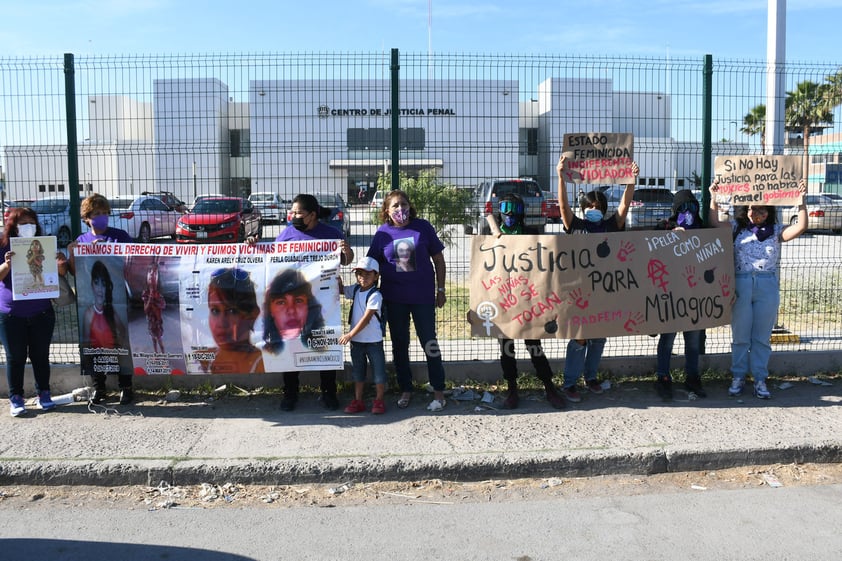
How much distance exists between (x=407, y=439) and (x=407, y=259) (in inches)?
60.1

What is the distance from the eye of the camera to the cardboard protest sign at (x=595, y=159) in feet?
21.2

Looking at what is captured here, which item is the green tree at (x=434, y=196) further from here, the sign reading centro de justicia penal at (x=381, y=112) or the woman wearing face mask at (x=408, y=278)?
the woman wearing face mask at (x=408, y=278)

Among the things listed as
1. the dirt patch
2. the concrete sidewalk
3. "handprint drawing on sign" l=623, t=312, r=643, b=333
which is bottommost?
the dirt patch

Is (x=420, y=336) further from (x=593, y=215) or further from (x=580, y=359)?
(x=593, y=215)

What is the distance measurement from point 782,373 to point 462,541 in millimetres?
4608

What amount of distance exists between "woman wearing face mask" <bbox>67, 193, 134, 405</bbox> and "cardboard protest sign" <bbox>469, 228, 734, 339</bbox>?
3.12 m

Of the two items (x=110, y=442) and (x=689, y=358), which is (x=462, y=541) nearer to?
(x=110, y=442)

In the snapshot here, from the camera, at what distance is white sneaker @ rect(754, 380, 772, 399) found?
6.59 m

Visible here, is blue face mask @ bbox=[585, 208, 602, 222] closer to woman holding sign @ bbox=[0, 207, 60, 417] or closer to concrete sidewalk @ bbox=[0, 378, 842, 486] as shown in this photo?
concrete sidewalk @ bbox=[0, 378, 842, 486]

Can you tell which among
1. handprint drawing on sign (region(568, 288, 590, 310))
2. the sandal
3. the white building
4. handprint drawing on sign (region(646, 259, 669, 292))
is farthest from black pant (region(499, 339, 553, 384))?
the white building

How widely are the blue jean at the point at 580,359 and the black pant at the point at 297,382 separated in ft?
6.91

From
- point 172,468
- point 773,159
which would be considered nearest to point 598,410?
point 773,159

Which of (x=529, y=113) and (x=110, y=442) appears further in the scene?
(x=529, y=113)

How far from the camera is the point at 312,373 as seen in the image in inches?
273
